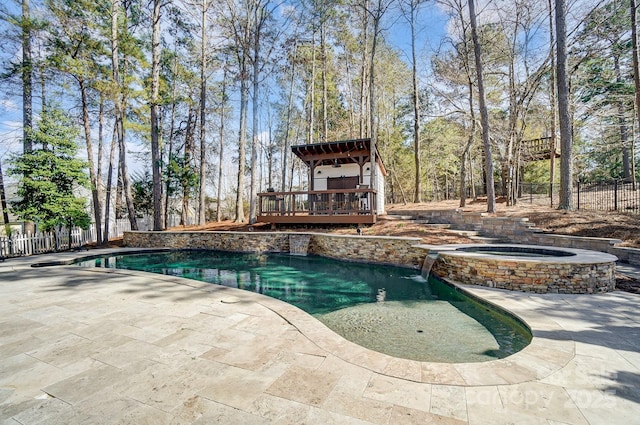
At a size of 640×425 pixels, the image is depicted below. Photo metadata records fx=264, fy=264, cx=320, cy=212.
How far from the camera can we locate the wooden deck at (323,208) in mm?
10484

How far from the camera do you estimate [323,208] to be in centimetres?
1163

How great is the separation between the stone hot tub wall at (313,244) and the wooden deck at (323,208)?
49.9 inches

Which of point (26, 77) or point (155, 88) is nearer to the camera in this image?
point (26, 77)

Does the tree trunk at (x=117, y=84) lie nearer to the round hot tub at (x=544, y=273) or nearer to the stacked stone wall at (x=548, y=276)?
the round hot tub at (x=544, y=273)

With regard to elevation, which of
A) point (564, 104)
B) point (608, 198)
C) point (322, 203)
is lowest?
point (608, 198)

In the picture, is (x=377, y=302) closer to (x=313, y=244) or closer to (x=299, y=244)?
(x=313, y=244)

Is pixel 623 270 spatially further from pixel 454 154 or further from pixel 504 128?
pixel 454 154

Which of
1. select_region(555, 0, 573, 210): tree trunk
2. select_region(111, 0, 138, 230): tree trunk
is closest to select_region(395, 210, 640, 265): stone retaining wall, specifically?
select_region(555, 0, 573, 210): tree trunk

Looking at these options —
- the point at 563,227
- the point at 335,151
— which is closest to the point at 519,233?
the point at 563,227

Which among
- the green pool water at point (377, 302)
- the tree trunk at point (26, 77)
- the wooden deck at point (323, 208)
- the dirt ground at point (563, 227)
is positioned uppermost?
the tree trunk at point (26, 77)

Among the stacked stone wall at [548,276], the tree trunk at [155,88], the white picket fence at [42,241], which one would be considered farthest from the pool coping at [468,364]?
the tree trunk at [155,88]

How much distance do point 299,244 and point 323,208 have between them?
2351 millimetres

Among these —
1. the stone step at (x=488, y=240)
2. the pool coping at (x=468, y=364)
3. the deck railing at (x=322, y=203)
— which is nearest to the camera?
the pool coping at (x=468, y=364)

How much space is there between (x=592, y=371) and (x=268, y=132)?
2710 centimetres
